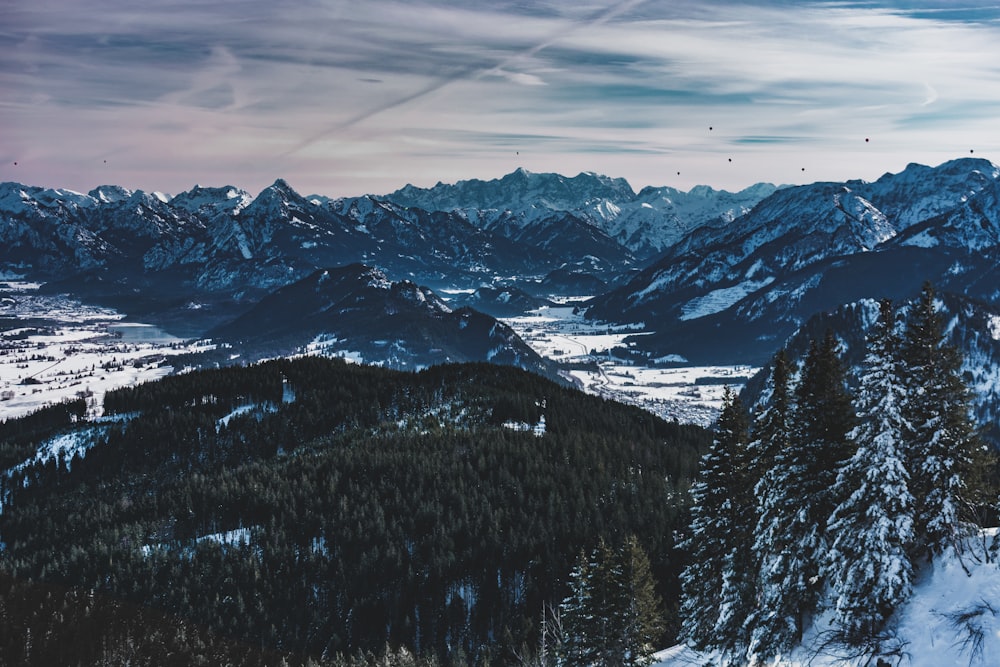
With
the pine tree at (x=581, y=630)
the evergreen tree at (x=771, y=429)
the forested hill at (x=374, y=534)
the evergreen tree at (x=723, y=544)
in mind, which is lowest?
the forested hill at (x=374, y=534)

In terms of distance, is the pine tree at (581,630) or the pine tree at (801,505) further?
the pine tree at (581,630)

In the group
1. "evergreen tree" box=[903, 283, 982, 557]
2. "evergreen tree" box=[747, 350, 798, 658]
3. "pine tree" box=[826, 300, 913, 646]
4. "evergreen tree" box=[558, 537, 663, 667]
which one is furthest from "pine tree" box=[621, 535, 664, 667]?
"evergreen tree" box=[903, 283, 982, 557]

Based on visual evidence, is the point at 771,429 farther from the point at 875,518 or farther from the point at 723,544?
the point at 875,518

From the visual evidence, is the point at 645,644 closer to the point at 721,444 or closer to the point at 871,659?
the point at 721,444

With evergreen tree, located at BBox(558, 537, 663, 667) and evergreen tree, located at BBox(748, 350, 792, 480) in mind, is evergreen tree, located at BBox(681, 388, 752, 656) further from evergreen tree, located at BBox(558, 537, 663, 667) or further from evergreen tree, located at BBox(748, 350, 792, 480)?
evergreen tree, located at BBox(558, 537, 663, 667)

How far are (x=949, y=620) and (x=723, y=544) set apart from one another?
57.1 feet

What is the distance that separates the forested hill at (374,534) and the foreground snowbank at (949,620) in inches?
2340

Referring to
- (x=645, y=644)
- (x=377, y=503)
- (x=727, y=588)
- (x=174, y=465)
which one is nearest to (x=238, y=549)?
(x=377, y=503)

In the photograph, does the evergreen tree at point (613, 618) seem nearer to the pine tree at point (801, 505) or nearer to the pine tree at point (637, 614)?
the pine tree at point (637, 614)

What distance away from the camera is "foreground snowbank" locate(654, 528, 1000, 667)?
33.5 m

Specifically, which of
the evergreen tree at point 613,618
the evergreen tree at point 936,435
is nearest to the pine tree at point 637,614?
the evergreen tree at point 613,618

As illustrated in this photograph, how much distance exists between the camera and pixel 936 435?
37.7 meters

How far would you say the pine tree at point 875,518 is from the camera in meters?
36.3

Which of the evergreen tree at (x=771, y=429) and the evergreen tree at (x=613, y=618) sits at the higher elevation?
the evergreen tree at (x=771, y=429)
